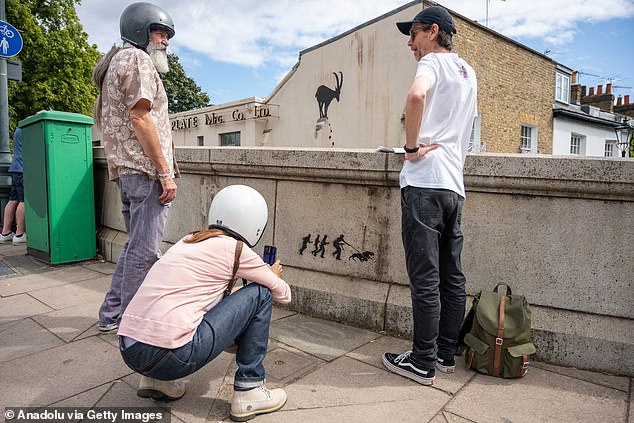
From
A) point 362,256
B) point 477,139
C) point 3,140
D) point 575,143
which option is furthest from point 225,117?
point 362,256

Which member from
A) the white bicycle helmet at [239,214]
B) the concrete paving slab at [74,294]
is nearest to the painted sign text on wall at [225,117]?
the concrete paving slab at [74,294]

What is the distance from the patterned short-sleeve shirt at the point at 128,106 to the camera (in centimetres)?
252

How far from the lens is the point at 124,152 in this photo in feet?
8.68

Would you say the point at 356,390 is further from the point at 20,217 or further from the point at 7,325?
the point at 20,217

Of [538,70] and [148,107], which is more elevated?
[538,70]

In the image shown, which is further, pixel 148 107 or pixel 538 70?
pixel 538 70

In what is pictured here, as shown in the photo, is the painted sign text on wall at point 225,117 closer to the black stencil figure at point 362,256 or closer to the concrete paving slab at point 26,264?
the concrete paving slab at point 26,264

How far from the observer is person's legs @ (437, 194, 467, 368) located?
8.27ft

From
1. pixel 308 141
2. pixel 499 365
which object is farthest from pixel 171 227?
pixel 308 141

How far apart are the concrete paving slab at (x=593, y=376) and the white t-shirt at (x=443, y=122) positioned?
4.09ft

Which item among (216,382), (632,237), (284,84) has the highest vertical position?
(284,84)

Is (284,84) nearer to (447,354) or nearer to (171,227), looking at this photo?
(171,227)

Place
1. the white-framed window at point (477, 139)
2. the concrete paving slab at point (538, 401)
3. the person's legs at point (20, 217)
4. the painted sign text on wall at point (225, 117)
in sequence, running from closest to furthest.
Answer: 1. the concrete paving slab at point (538, 401)
2. the person's legs at point (20, 217)
3. the white-framed window at point (477, 139)
4. the painted sign text on wall at point (225, 117)

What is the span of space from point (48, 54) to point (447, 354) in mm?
25284
